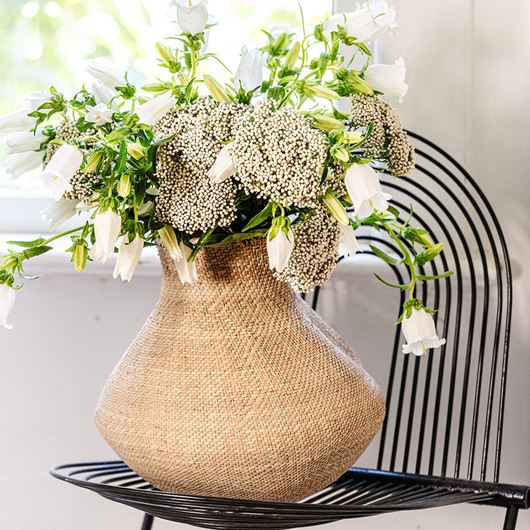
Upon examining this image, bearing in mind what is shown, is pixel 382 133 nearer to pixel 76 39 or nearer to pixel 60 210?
pixel 60 210

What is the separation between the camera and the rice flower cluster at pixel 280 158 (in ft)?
2.58

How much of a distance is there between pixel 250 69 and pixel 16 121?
25 centimetres

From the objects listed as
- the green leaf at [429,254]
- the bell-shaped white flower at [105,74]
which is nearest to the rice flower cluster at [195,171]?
the bell-shaped white flower at [105,74]

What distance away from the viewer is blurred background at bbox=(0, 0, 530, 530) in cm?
139

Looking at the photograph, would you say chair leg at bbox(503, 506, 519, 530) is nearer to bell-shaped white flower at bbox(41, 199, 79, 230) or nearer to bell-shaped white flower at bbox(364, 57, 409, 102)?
bell-shaped white flower at bbox(364, 57, 409, 102)

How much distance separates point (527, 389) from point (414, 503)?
0.60 m

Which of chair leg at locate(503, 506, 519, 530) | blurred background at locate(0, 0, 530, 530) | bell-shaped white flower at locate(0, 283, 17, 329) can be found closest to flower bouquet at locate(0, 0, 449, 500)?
bell-shaped white flower at locate(0, 283, 17, 329)

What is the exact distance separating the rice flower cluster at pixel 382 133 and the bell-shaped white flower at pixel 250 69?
0.10 meters

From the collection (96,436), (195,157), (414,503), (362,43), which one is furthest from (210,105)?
(96,436)

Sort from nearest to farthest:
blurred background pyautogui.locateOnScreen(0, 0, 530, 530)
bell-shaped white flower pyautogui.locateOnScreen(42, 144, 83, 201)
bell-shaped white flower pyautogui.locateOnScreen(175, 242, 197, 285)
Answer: bell-shaped white flower pyautogui.locateOnScreen(42, 144, 83, 201), bell-shaped white flower pyautogui.locateOnScreen(175, 242, 197, 285), blurred background pyautogui.locateOnScreen(0, 0, 530, 530)

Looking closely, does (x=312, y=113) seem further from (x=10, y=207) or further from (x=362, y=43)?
(x=10, y=207)

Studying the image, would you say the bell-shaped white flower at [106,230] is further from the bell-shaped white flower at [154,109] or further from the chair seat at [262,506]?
the chair seat at [262,506]

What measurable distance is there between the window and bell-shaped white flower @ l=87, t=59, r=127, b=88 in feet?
2.01

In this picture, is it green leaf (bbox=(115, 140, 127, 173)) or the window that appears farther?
the window
